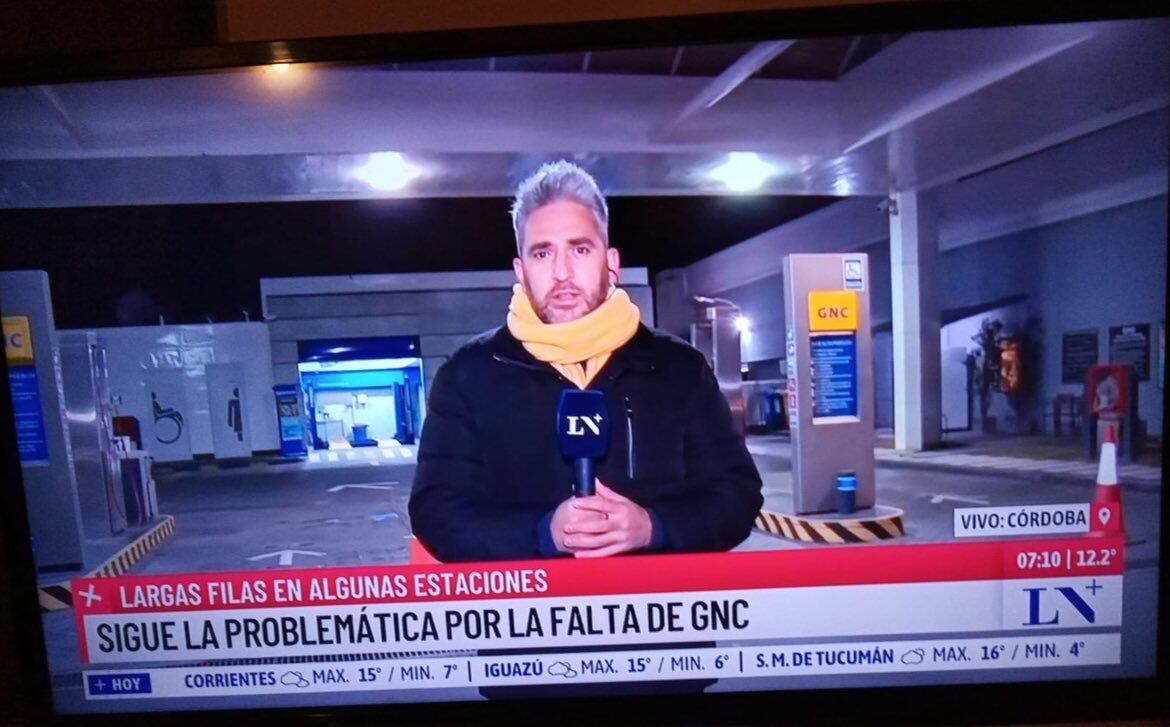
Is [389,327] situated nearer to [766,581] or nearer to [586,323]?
[586,323]

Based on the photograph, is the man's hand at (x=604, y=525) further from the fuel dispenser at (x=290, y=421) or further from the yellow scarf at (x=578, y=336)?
the fuel dispenser at (x=290, y=421)

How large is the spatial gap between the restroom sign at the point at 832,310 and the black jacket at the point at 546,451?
342mm

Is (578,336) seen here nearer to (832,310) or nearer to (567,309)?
(567,309)

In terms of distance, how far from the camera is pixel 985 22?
5.23 feet

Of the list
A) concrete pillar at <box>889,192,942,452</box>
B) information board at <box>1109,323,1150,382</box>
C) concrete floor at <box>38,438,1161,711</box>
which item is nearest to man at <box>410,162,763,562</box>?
concrete floor at <box>38,438,1161,711</box>

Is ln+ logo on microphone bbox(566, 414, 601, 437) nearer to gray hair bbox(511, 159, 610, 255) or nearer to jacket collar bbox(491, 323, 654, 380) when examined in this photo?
jacket collar bbox(491, 323, 654, 380)

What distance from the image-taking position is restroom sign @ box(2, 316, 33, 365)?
5.69 ft

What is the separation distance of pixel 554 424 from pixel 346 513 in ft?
1.93

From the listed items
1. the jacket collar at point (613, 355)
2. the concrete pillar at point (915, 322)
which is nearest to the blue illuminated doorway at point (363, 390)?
the jacket collar at point (613, 355)

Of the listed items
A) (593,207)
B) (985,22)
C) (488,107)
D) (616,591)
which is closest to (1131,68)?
(985,22)

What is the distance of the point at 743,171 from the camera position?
1.78 meters

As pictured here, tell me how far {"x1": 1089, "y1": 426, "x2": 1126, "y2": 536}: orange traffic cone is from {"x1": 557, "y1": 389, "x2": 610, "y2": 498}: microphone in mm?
1259

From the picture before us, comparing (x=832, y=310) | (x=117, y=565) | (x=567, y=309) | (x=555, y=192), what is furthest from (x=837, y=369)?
(x=117, y=565)

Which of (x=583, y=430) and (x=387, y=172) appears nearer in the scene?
(x=583, y=430)
